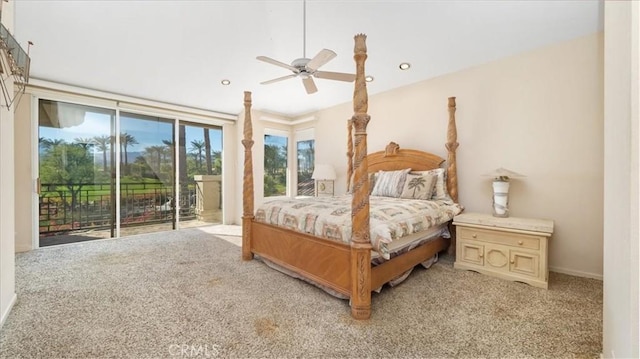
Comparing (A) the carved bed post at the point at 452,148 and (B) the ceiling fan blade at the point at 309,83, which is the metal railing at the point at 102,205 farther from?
(A) the carved bed post at the point at 452,148

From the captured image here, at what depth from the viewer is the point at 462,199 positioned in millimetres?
3443

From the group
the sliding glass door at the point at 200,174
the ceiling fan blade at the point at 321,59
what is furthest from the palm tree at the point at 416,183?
the sliding glass door at the point at 200,174

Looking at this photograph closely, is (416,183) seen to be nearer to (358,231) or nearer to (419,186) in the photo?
(419,186)

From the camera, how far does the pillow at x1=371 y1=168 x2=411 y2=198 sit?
3515 millimetres

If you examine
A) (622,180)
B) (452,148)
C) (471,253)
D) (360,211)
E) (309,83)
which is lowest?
(471,253)

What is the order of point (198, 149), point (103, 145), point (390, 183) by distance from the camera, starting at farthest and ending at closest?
point (198, 149) → point (103, 145) → point (390, 183)

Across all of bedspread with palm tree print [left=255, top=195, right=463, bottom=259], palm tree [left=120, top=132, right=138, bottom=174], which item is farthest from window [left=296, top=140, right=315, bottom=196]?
palm tree [left=120, top=132, right=138, bottom=174]

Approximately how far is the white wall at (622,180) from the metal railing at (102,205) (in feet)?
18.3

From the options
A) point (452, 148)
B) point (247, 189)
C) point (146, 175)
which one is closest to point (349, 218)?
point (247, 189)

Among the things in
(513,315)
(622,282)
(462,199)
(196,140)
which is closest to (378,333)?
(513,315)

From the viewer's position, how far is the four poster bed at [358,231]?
1899 mm

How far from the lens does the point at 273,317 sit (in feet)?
6.12

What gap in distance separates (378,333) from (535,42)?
334 cm

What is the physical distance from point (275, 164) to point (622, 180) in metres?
5.44
